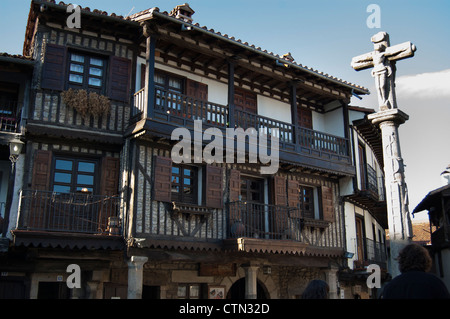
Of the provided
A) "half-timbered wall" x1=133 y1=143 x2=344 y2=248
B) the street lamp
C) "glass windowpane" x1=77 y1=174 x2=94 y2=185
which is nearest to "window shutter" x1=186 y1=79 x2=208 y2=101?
"half-timbered wall" x1=133 y1=143 x2=344 y2=248

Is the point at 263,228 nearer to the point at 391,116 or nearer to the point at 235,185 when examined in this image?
the point at 235,185

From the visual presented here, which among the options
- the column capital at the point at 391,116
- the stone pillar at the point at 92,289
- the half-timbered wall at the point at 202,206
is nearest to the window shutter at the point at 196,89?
the half-timbered wall at the point at 202,206

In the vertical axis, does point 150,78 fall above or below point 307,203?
above

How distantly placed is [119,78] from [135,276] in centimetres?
515

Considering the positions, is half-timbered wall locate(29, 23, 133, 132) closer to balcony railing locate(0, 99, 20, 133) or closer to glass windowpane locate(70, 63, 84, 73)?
glass windowpane locate(70, 63, 84, 73)

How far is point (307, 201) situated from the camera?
16.2 meters

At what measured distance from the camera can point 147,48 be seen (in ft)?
41.4

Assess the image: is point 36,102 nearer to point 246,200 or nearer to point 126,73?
point 126,73

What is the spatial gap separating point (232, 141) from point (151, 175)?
8.18ft

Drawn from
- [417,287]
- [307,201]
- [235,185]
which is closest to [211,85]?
[235,185]

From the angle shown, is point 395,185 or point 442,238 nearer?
point 395,185
